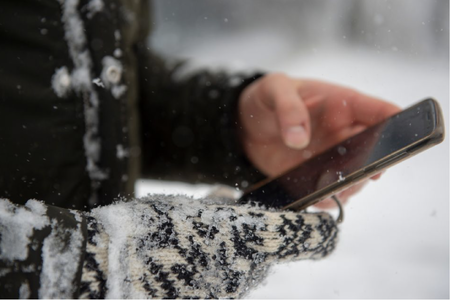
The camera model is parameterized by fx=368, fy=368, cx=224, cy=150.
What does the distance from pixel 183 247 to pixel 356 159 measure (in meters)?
0.28

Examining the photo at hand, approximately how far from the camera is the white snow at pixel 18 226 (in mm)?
318

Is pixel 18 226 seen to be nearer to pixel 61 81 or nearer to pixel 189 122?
pixel 61 81

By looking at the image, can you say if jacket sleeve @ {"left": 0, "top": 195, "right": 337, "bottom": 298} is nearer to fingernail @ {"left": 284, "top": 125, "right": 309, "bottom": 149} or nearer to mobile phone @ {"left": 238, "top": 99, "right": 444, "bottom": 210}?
mobile phone @ {"left": 238, "top": 99, "right": 444, "bottom": 210}

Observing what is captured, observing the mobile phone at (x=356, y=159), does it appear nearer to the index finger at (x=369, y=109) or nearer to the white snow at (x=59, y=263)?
the index finger at (x=369, y=109)

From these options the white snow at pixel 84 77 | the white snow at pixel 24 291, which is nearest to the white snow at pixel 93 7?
the white snow at pixel 84 77

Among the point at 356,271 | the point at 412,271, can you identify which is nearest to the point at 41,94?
the point at 356,271

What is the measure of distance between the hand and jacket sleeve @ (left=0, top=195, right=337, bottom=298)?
21cm

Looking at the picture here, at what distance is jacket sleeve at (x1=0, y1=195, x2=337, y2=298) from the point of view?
327 mm

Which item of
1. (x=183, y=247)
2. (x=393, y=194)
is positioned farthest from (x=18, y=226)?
(x=393, y=194)

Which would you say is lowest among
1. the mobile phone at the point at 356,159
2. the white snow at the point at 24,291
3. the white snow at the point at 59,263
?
the white snow at the point at 24,291

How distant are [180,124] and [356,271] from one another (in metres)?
0.64

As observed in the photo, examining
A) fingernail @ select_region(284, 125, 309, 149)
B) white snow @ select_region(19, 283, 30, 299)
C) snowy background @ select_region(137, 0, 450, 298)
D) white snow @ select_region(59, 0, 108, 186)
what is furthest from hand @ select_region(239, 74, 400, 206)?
white snow @ select_region(19, 283, 30, 299)

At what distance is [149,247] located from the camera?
0.39 meters

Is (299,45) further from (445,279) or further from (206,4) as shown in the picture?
(445,279)
